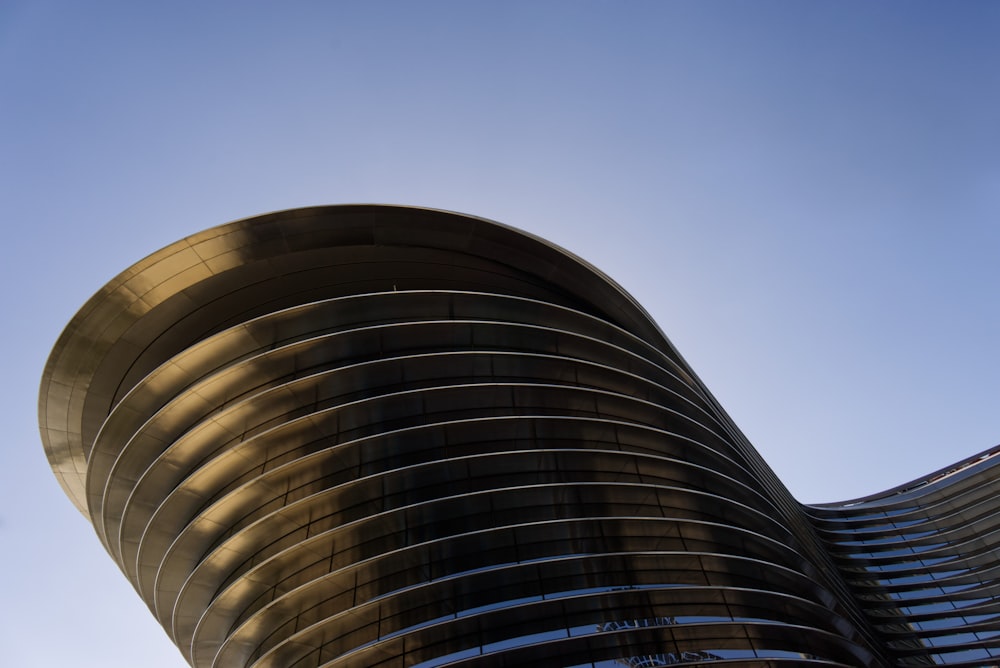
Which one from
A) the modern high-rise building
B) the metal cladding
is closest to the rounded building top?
the modern high-rise building

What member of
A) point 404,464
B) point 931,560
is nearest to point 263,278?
point 404,464

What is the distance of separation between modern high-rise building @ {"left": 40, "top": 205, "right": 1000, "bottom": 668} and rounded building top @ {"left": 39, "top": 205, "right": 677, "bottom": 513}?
0.07m

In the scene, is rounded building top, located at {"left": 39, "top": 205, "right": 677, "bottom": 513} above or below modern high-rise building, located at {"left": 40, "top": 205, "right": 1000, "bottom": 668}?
above

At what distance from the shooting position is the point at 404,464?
19141 millimetres

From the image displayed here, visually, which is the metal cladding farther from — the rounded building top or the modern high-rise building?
the rounded building top

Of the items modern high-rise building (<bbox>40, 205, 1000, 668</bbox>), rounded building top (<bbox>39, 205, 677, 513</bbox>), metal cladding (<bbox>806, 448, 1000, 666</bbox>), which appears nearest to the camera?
modern high-rise building (<bbox>40, 205, 1000, 668</bbox>)

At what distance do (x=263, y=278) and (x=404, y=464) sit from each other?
701cm

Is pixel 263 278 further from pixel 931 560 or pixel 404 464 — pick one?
pixel 931 560

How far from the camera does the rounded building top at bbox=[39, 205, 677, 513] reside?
1883cm

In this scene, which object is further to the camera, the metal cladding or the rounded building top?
the metal cladding

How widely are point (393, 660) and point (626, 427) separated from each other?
950cm

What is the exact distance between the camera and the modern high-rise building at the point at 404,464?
17.8m

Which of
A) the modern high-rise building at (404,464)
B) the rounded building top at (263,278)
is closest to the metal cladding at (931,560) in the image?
the modern high-rise building at (404,464)

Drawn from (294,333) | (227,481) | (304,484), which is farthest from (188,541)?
(294,333)
